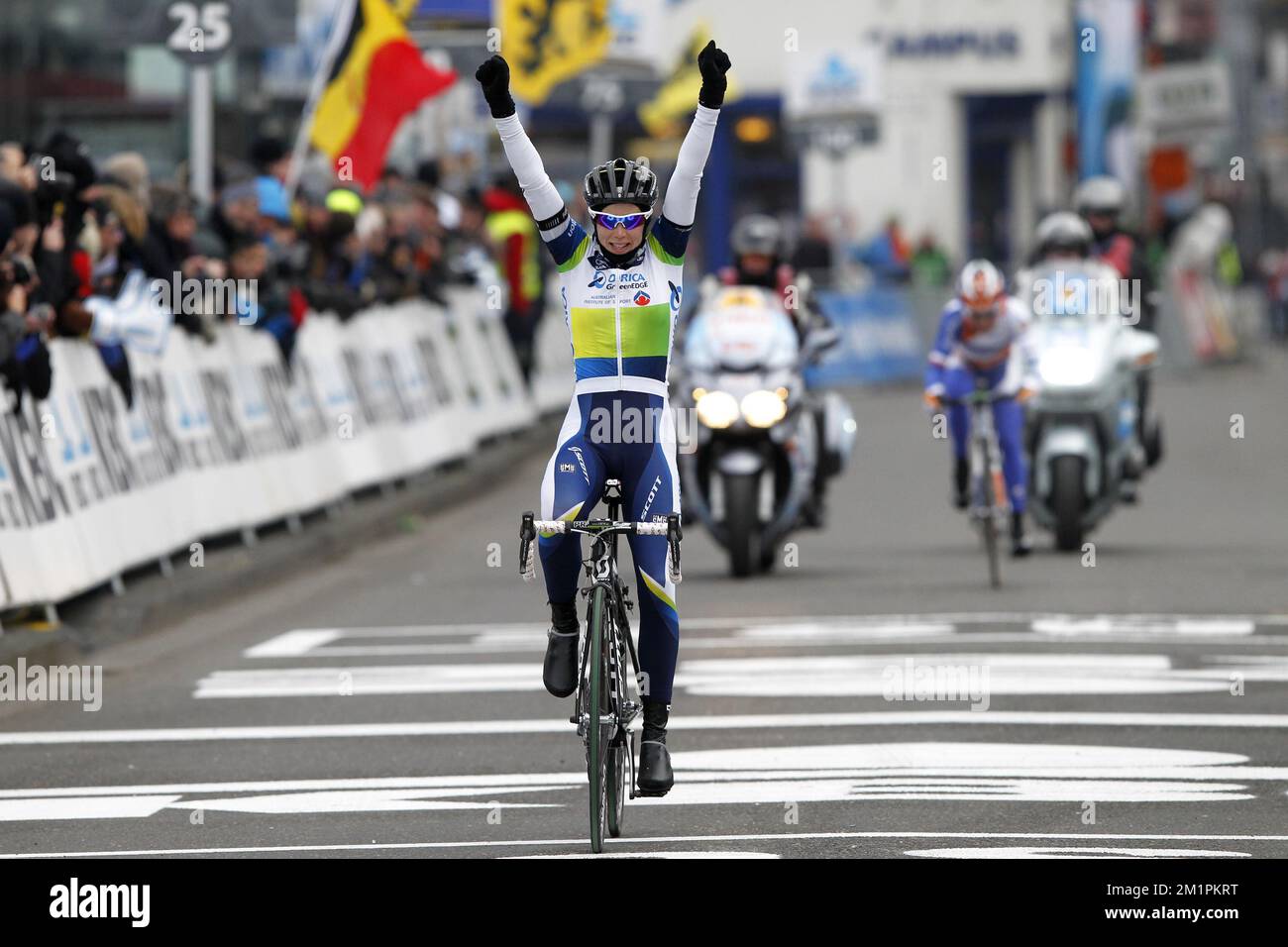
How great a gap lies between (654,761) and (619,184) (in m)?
1.80

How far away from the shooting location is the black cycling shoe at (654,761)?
Result: 30.7ft

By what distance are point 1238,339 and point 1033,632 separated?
32.2 m

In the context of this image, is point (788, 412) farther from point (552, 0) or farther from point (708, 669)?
point (552, 0)

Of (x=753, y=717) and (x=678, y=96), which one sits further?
(x=678, y=96)

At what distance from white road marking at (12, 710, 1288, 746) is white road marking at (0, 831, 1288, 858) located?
8.83 ft

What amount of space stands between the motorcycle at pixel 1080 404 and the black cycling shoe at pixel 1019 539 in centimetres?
31

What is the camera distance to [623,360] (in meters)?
9.72

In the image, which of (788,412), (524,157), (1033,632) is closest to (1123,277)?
(788,412)

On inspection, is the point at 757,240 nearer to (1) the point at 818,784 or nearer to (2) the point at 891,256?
(1) the point at 818,784

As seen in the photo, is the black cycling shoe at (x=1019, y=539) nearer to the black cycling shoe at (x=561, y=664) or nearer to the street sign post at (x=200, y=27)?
the street sign post at (x=200, y=27)

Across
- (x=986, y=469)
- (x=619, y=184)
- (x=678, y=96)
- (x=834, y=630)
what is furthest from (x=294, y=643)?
(x=678, y=96)

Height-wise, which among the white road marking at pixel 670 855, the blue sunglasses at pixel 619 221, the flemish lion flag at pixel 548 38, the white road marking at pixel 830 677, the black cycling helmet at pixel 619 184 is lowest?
the white road marking at pixel 830 677

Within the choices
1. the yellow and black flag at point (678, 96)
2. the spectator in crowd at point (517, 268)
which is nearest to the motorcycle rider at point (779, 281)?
the spectator in crowd at point (517, 268)

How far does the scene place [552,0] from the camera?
30.4m
